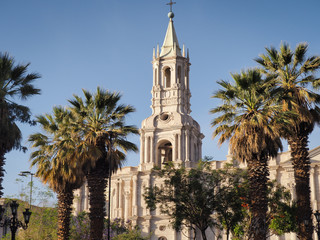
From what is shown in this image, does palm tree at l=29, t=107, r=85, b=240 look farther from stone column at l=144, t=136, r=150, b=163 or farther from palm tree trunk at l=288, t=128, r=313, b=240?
stone column at l=144, t=136, r=150, b=163

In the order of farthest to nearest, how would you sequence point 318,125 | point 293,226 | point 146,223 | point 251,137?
point 146,223 < point 293,226 < point 318,125 < point 251,137

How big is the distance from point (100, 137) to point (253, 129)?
9.50m

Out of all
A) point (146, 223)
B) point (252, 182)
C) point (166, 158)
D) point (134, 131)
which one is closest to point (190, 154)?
point (166, 158)

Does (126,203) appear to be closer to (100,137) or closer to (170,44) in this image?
(170,44)

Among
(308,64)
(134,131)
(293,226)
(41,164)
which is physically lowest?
(293,226)

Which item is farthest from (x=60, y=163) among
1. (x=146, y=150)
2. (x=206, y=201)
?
(x=146, y=150)

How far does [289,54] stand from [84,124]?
1317 centimetres

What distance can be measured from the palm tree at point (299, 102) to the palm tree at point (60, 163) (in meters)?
12.6

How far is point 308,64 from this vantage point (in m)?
31.8

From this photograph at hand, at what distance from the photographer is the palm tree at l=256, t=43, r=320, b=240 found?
2914 cm

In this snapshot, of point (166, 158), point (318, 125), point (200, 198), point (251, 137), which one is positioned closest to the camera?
point (251, 137)

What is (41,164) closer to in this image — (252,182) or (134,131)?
(134,131)

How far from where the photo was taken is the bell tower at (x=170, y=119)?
2608 inches

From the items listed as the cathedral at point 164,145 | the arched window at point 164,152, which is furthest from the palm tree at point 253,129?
the arched window at point 164,152
